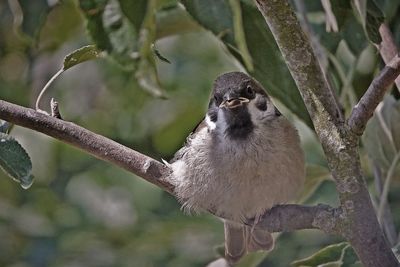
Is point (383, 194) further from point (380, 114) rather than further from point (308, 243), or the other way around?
point (308, 243)

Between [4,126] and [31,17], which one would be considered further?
[31,17]

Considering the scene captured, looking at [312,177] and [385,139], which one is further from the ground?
[385,139]

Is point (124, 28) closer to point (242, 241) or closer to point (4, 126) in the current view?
point (4, 126)

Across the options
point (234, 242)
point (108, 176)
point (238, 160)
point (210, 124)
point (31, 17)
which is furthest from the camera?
point (108, 176)

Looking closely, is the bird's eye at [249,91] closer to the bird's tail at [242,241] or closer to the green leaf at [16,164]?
the bird's tail at [242,241]

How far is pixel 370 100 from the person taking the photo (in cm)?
141

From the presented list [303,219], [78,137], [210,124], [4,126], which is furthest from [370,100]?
[210,124]

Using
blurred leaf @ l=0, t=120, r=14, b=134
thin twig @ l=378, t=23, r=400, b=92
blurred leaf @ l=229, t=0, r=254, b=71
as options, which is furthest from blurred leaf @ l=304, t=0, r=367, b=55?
blurred leaf @ l=0, t=120, r=14, b=134

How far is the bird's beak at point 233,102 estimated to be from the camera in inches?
90.5

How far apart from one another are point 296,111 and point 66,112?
232cm

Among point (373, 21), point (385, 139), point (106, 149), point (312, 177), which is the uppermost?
point (373, 21)

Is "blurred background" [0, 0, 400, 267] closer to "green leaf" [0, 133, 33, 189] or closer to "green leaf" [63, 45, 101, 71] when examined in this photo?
"green leaf" [63, 45, 101, 71]

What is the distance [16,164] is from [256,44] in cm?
61

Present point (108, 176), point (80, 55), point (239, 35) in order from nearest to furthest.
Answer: point (80, 55), point (239, 35), point (108, 176)
